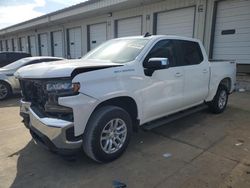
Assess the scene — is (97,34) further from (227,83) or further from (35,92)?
(35,92)

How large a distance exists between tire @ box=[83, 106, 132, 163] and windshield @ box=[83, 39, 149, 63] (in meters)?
0.92

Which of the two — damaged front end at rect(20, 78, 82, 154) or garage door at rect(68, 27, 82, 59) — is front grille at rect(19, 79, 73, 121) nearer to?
damaged front end at rect(20, 78, 82, 154)

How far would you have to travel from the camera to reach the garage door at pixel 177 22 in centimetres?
1126

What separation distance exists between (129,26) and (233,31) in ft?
21.4

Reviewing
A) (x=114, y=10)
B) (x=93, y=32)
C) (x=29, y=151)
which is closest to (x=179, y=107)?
(x=29, y=151)

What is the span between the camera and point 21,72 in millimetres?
3475

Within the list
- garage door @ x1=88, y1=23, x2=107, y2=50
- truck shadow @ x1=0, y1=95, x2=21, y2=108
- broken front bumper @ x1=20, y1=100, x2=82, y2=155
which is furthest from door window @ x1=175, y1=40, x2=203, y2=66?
garage door @ x1=88, y1=23, x2=107, y2=50

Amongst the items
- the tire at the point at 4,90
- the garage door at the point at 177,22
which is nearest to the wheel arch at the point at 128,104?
the tire at the point at 4,90

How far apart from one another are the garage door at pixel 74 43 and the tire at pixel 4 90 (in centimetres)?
1106

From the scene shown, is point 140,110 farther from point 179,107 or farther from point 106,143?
point 179,107

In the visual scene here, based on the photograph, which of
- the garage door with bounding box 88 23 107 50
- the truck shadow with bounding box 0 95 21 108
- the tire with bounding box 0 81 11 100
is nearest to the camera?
the truck shadow with bounding box 0 95 21 108

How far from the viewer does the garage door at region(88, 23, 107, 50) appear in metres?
16.2

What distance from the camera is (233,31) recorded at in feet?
32.2

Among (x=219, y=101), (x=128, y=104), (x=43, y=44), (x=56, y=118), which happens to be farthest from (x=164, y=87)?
(x=43, y=44)
